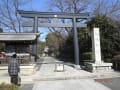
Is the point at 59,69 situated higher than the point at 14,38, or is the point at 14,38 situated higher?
the point at 14,38

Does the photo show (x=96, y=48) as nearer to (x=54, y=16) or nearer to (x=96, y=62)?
(x=96, y=62)

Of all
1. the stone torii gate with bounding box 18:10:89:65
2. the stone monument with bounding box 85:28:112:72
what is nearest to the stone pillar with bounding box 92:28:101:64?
the stone monument with bounding box 85:28:112:72

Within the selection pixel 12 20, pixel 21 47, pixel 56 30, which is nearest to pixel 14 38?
pixel 21 47

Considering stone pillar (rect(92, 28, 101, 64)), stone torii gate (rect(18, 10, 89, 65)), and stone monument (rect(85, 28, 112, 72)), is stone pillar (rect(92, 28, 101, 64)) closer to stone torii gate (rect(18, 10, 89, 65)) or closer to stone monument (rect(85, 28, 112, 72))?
stone monument (rect(85, 28, 112, 72))

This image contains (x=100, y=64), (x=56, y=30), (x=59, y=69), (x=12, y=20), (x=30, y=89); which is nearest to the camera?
(x=30, y=89)

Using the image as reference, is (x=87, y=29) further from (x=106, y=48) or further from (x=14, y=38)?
(x=14, y=38)

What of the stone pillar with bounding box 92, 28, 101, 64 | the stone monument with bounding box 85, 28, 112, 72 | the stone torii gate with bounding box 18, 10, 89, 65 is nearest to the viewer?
the stone monument with bounding box 85, 28, 112, 72

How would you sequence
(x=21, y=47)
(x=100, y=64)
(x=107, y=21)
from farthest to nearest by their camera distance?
1. (x=107, y=21)
2. (x=21, y=47)
3. (x=100, y=64)

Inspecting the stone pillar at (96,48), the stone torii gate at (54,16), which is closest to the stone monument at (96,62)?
the stone pillar at (96,48)

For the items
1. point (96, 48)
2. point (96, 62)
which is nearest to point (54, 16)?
point (96, 48)

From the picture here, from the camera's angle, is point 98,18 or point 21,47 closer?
point 21,47

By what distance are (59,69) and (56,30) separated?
3303cm

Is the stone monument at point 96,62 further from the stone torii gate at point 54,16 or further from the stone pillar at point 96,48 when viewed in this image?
the stone torii gate at point 54,16

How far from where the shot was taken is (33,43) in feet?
91.8
